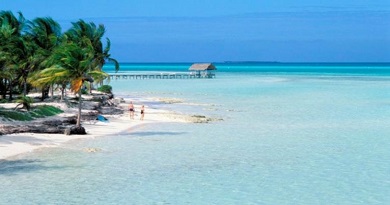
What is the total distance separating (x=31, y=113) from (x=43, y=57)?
867 cm

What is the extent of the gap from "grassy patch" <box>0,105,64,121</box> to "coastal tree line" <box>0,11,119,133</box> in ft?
4.65

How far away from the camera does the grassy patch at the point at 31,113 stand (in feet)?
101

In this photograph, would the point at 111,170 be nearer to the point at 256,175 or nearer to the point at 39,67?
the point at 256,175

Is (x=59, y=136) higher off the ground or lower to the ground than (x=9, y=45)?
lower

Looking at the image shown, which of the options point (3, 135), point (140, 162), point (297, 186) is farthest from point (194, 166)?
point (3, 135)

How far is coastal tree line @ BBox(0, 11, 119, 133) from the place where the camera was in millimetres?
27156

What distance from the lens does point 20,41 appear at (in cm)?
3894

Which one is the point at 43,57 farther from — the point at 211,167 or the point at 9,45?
the point at 211,167

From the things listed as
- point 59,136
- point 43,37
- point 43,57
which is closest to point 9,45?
point 43,57

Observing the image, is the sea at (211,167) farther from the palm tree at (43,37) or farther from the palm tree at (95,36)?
the palm tree at (95,36)

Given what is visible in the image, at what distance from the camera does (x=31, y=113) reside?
3284 centimetres

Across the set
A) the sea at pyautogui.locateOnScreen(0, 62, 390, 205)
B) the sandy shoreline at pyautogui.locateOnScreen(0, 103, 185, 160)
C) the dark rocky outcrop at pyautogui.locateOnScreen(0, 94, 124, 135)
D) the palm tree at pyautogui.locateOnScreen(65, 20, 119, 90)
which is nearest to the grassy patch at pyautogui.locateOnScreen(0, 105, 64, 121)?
the dark rocky outcrop at pyautogui.locateOnScreen(0, 94, 124, 135)

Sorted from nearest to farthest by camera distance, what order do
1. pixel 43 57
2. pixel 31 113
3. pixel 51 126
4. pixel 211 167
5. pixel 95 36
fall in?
1. pixel 211 167
2. pixel 51 126
3. pixel 31 113
4. pixel 43 57
5. pixel 95 36

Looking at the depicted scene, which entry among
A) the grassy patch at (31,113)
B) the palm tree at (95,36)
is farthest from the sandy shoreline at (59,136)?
the palm tree at (95,36)
